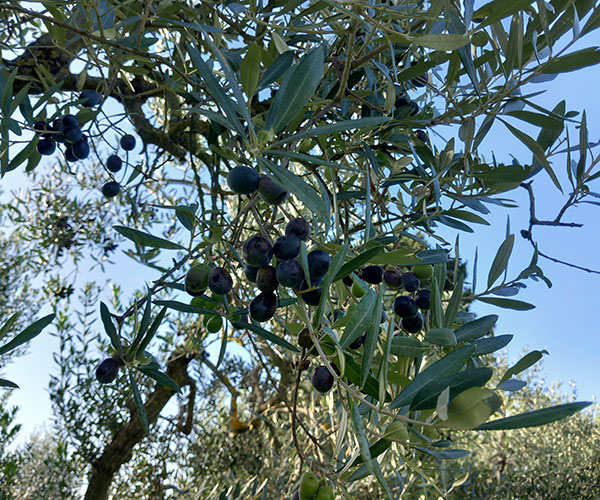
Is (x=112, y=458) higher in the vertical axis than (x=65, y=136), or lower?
lower

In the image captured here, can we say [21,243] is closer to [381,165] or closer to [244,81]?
[381,165]

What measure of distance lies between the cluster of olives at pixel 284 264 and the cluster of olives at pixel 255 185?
0.26ft

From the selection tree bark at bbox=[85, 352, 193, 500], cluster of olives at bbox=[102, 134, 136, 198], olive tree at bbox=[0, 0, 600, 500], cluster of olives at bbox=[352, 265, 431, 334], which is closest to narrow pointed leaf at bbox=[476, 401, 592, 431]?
olive tree at bbox=[0, 0, 600, 500]

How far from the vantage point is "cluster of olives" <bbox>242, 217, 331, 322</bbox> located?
32.2 inches

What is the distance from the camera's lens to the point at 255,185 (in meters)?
0.80

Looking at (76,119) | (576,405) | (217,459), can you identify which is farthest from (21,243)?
(576,405)

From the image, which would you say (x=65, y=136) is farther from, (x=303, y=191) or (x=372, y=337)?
(x=372, y=337)

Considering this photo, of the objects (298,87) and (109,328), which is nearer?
(298,87)

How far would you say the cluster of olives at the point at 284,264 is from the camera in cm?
82

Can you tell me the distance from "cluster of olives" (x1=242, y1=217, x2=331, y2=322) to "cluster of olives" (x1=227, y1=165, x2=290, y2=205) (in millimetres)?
78

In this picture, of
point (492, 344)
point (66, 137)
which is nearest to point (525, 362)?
point (492, 344)

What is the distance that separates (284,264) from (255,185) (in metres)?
0.13

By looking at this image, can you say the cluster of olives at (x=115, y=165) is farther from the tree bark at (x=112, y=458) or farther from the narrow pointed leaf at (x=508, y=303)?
the tree bark at (x=112, y=458)

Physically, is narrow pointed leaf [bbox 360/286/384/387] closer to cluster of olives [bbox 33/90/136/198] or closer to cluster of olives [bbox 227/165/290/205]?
cluster of olives [bbox 227/165/290/205]
